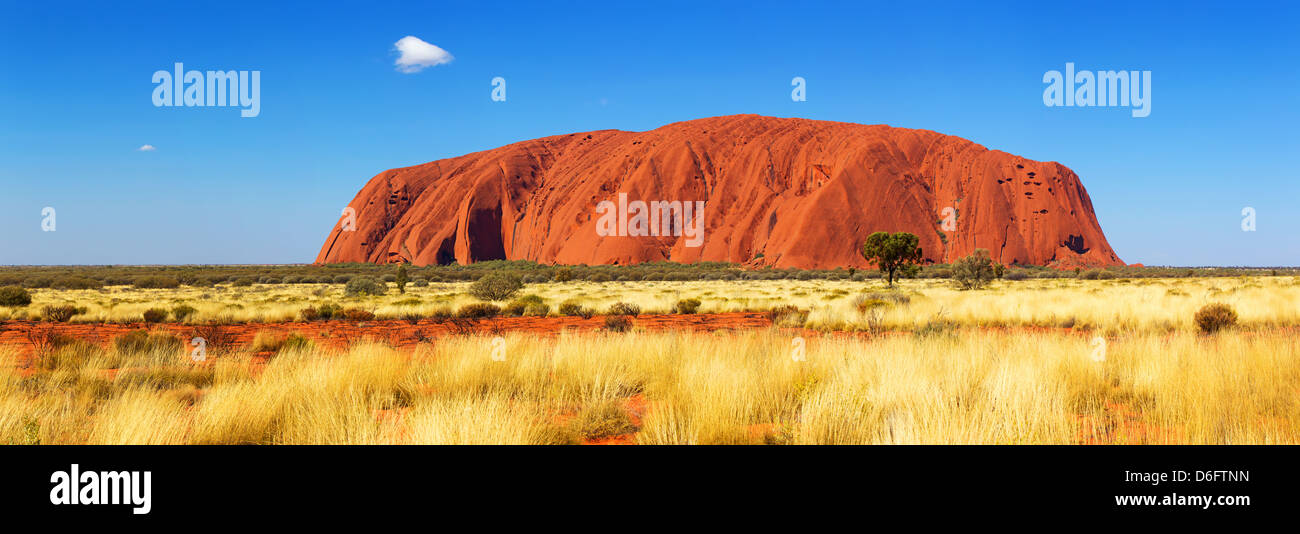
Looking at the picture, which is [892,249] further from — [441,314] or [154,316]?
[154,316]

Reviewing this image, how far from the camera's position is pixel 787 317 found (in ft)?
59.0

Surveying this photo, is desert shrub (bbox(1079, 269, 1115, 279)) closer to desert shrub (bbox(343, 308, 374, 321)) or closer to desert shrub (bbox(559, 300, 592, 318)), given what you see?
desert shrub (bbox(559, 300, 592, 318))

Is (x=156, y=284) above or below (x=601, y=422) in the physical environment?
below

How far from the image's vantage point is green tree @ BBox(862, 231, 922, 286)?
4431 cm

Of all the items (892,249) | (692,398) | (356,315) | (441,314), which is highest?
(892,249)

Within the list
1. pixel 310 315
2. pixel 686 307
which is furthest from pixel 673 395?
pixel 310 315

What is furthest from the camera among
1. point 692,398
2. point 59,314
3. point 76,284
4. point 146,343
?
point 76,284

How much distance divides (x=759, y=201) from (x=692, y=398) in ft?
313

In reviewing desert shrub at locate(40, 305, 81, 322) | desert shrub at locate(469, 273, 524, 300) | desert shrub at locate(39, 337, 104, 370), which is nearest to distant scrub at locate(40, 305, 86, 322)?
desert shrub at locate(40, 305, 81, 322)

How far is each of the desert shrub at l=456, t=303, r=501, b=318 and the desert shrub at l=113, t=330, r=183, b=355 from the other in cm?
866

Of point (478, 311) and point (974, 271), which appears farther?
point (974, 271)
